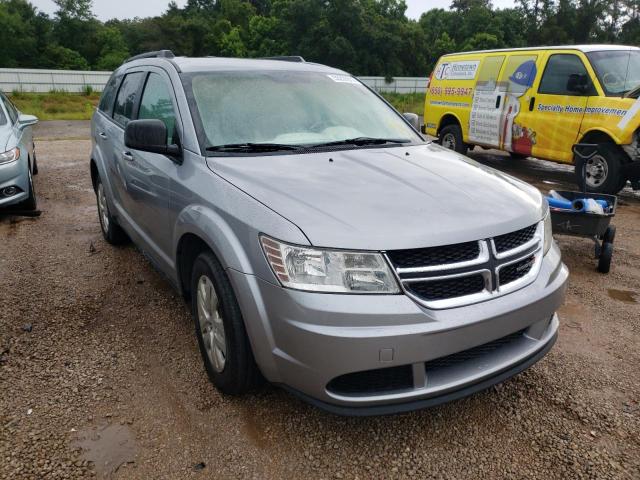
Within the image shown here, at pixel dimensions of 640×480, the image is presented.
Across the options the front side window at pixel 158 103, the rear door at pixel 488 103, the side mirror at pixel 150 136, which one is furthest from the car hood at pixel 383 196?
the rear door at pixel 488 103

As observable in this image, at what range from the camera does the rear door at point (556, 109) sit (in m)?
7.43

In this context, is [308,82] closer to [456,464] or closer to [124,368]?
[124,368]

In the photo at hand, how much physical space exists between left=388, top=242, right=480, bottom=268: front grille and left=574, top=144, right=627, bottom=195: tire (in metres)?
5.43

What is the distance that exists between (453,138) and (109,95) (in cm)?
697

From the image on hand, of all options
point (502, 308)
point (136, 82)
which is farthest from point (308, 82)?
point (502, 308)

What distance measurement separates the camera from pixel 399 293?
2.06 m

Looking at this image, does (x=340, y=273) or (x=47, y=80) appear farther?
(x=47, y=80)

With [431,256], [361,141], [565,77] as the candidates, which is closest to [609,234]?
[361,141]

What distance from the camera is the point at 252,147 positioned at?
9.71ft

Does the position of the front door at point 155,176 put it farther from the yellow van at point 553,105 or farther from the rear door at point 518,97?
the rear door at point 518,97

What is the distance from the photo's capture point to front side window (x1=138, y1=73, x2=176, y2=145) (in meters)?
3.24

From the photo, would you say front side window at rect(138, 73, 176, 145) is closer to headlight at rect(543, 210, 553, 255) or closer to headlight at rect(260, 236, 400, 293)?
headlight at rect(260, 236, 400, 293)

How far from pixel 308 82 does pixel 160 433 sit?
7.97 feet

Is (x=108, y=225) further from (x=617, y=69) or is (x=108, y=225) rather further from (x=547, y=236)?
(x=617, y=69)
